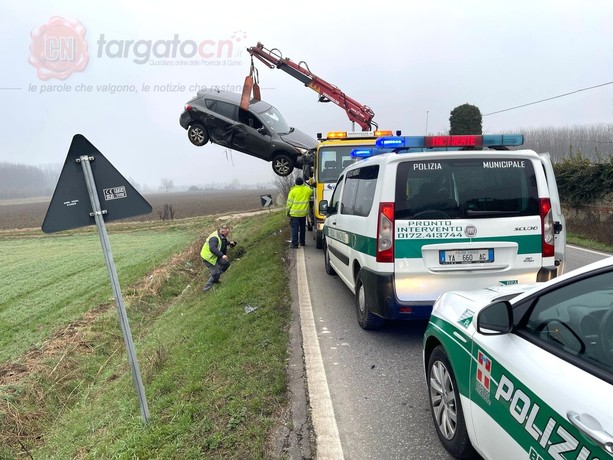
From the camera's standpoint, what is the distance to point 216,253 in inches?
374

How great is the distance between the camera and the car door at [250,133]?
41.5 feet

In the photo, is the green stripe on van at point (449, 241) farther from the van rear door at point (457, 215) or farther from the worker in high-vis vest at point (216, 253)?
the worker in high-vis vest at point (216, 253)

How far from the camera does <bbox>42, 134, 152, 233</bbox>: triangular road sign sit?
3375 mm

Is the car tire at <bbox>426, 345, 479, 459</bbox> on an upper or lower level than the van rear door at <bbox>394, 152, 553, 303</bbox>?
lower

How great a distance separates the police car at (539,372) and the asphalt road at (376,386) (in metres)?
0.44

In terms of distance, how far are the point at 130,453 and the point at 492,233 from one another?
3.63m

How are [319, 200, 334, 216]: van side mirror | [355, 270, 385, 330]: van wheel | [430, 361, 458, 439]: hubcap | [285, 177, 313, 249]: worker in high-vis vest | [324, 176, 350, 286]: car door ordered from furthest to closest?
[285, 177, 313, 249]: worker in high-vis vest < [319, 200, 334, 216]: van side mirror < [324, 176, 350, 286]: car door < [355, 270, 385, 330]: van wheel < [430, 361, 458, 439]: hubcap

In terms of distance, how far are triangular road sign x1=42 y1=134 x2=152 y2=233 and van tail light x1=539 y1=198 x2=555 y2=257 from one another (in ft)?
11.9

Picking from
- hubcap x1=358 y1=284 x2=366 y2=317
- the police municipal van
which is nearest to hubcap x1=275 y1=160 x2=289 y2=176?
hubcap x1=358 y1=284 x2=366 y2=317

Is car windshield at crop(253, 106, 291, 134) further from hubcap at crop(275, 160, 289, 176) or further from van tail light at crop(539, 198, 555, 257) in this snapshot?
van tail light at crop(539, 198, 555, 257)

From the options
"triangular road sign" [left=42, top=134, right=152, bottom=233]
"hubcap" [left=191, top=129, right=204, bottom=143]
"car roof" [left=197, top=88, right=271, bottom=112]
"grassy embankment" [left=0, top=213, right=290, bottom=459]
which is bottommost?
"grassy embankment" [left=0, top=213, right=290, bottom=459]

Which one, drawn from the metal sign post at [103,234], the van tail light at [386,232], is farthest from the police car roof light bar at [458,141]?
the metal sign post at [103,234]

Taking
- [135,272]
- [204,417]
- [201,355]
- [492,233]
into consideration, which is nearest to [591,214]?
[492,233]

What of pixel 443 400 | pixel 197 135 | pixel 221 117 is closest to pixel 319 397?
pixel 443 400
